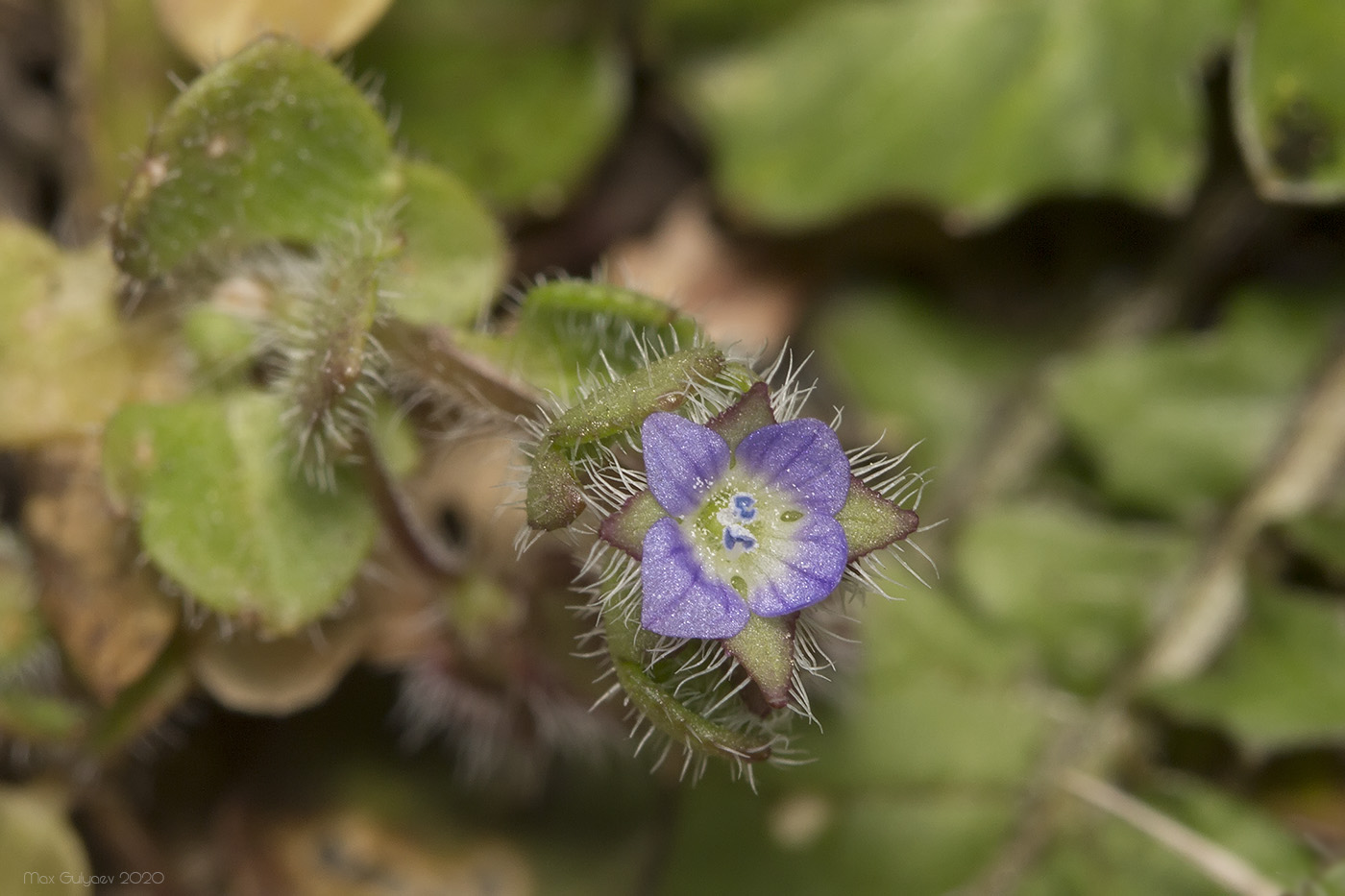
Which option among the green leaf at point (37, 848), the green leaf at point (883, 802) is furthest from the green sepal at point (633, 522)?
the green leaf at point (37, 848)

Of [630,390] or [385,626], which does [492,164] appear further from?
[630,390]

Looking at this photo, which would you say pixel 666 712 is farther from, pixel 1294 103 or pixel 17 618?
pixel 1294 103

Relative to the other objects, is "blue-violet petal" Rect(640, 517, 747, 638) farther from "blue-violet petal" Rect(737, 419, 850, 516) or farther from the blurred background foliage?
the blurred background foliage

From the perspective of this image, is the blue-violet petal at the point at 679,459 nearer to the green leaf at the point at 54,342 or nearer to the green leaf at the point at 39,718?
the green leaf at the point at 54,342

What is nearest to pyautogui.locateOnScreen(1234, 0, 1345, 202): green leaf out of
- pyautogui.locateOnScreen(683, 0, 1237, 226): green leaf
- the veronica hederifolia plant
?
pyautogui.locateOnScreen(683, 0, 1237, 226): green leaf

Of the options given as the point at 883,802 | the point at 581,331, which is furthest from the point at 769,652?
the point at 883,802

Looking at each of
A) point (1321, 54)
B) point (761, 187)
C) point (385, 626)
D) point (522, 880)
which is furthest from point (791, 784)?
point (1321, 54)
